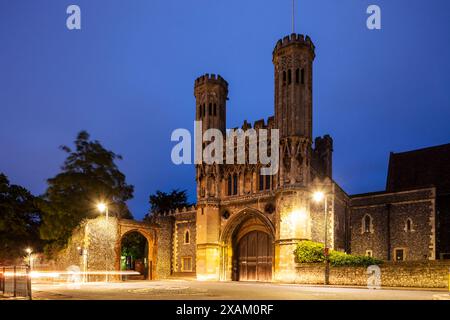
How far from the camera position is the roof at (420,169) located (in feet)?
136

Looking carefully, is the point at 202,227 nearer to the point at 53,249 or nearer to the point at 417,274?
the point at 53,249

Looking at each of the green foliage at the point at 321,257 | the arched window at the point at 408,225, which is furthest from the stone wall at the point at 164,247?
the arched window at the point at 408,225

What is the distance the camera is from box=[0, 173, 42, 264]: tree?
4272 cm

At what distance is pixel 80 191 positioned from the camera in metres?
42.9

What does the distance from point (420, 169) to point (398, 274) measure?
60.6 feet

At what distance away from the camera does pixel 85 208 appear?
41.2 metres

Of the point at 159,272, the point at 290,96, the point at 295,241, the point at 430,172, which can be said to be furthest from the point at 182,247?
the point at 430,172

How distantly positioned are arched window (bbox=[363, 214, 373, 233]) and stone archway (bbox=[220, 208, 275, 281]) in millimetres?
8400

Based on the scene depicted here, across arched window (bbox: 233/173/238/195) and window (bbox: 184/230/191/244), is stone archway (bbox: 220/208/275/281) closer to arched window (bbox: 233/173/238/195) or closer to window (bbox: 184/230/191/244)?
arched window (bbox: 233/173/238/195)

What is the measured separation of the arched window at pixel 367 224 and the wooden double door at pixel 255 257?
8395mm

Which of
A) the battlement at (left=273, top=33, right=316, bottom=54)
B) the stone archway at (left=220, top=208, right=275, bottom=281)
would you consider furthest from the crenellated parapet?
the stone archway at (left=220, top=208, right=275, bottom=281)

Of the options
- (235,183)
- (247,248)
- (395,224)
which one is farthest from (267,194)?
(395,224)

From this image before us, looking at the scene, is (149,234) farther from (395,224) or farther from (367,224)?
(395,224)
